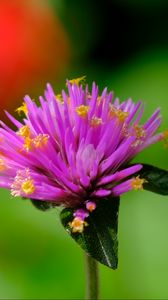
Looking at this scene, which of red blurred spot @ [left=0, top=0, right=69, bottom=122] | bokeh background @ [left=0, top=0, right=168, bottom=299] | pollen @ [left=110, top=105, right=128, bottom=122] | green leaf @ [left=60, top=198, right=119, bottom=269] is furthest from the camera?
red blurred spot @ [left=0, top=0, right=69, bottom=122]

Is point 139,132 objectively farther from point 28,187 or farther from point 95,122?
point 28,187

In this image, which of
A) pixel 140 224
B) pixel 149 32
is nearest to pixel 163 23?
pixel 149 32

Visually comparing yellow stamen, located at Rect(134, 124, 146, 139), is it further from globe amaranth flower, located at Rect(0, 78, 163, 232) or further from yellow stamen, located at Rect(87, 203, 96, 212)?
yellow stamen, located at Rect(87, 203, 96, 212)

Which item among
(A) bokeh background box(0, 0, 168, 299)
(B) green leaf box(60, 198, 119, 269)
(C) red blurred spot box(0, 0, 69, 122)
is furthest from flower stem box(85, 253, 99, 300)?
(C) red blurred spot box(0, 0, 69, 122)

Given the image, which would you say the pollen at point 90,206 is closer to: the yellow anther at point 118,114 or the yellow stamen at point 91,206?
the yellow stamen at point 91,206

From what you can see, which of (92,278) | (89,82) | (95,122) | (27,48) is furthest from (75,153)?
(27,48)

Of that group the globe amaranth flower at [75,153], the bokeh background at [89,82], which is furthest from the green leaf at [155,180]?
the bokeh background at [89,82]
